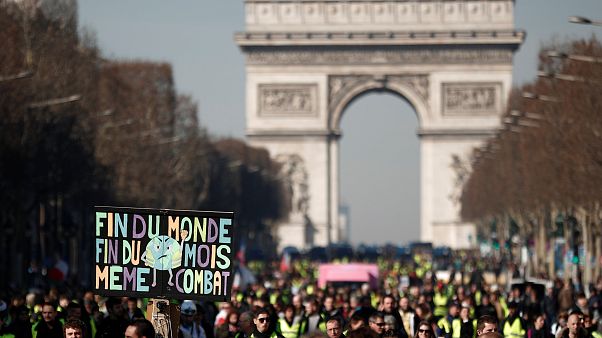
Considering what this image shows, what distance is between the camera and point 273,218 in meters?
126

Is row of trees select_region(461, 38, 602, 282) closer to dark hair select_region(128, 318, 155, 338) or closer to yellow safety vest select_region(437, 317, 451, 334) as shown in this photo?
yellow safety vest select_region(437, 317, 451, 334)

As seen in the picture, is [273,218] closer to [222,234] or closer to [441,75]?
[441,75]

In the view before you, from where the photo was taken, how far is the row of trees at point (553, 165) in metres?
54.9

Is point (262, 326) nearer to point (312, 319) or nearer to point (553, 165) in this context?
point (312, 319)

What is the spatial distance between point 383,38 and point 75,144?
65665 mm

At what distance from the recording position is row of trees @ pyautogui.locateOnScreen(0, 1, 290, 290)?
172ft

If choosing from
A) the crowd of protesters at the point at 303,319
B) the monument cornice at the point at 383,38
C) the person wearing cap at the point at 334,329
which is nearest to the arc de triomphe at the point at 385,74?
the monument cornice at the point at 383,38

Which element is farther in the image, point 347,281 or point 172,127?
point 172,127

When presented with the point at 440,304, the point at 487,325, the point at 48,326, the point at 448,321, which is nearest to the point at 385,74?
the point at 440,304

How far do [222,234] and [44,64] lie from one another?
140 ft

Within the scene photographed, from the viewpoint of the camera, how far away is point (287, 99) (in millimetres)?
127188

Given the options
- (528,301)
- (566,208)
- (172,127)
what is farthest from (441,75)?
(528,301)

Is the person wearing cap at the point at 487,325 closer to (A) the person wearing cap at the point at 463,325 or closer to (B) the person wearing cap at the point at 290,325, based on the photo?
(A) the person wearing cap at the point at 463,325

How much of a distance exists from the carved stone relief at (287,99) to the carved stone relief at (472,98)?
27.4 feet
